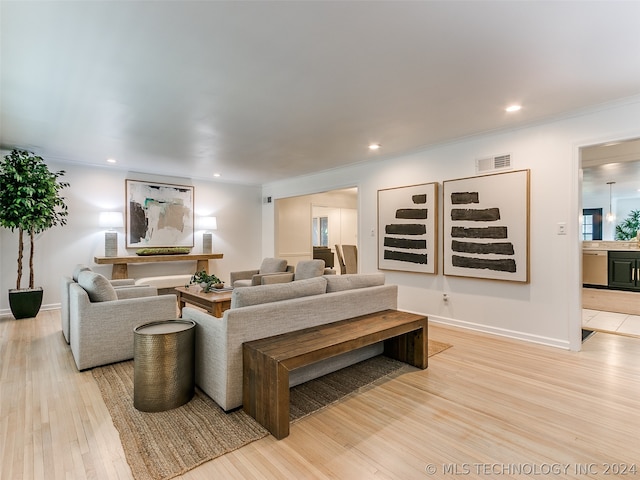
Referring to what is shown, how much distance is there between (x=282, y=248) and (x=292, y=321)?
538 centimetres

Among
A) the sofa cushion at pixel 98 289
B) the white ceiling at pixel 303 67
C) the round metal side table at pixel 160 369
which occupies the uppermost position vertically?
the white ceiling at pixel 303 67

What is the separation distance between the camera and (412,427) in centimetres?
207

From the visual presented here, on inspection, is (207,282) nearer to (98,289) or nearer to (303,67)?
(98,289)

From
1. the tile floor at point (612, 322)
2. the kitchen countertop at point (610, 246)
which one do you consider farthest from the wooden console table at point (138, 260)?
the kitchen countertop at point (610, 246)

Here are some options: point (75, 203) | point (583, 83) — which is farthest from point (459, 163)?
point (75, 203)

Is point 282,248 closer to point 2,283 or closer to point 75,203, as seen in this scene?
point 75,203

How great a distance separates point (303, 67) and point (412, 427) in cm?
255

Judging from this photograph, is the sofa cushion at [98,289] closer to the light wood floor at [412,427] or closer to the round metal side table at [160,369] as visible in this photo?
the light wood floor at [412,427]

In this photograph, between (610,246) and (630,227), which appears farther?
(630,227)

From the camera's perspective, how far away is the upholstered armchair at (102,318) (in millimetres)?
2928

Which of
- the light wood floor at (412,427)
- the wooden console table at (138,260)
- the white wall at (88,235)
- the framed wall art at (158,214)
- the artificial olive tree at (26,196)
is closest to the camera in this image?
the light wood floor at (412,427)

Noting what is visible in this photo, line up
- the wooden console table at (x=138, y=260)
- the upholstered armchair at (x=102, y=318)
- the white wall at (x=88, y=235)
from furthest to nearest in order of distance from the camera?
the wooden console table at (x=138, y=260) → the white wall at (x=88, y=235) → the upholstered armchair at (x=102, y=318)

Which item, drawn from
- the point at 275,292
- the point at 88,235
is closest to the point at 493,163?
the point at 275,292

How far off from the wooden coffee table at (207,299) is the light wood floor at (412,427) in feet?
4.53
